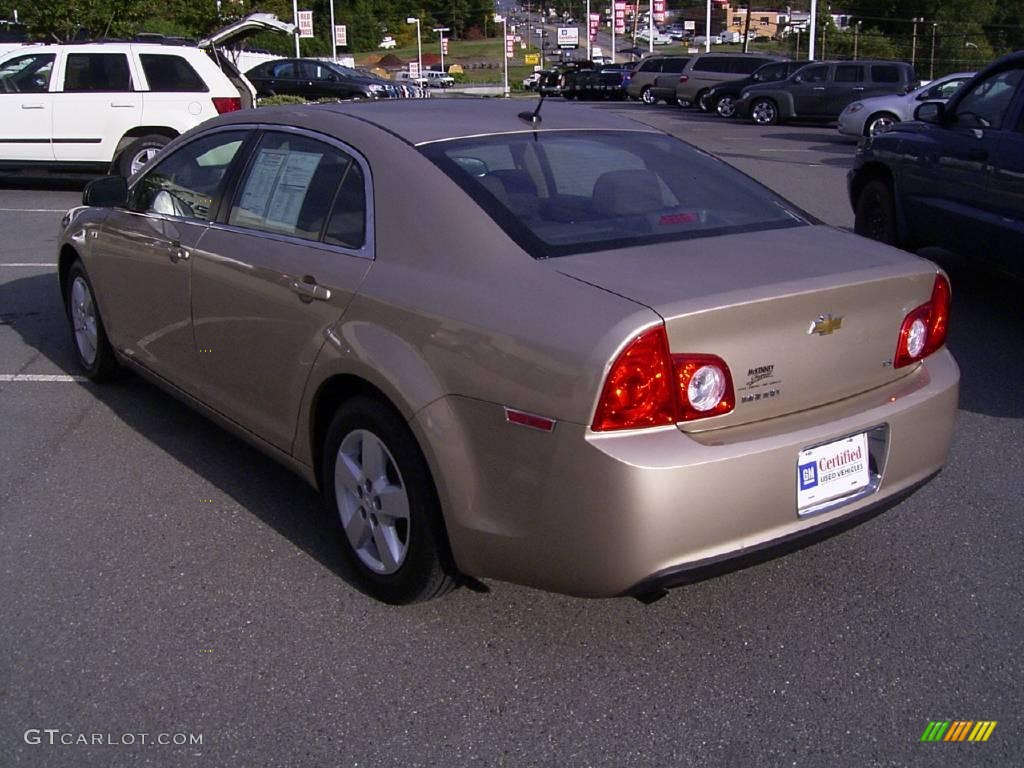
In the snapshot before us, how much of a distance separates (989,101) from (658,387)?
5.40m

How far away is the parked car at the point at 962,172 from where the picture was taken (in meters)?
6.89

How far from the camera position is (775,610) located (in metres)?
3.75

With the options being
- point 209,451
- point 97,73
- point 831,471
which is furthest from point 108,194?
point 97,73

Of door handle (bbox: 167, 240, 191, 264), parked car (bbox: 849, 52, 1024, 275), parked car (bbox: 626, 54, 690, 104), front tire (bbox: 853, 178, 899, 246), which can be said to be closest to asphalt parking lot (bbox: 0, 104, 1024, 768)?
door handle (bbox: 167, 240, 191, 264)

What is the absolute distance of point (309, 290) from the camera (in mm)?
3898

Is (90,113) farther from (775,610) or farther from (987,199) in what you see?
(775,610)

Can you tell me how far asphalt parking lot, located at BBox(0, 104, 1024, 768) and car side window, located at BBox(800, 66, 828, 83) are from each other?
2441 cm

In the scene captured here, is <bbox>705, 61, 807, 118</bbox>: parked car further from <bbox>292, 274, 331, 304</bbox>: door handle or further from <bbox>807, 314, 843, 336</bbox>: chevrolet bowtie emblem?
<bbox>807, 314, 843, 336</bbox>: chevrolet bowtie emblem

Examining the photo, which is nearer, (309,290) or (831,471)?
(831,471)

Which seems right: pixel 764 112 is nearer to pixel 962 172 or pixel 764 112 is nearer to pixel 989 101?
pixel 989 101

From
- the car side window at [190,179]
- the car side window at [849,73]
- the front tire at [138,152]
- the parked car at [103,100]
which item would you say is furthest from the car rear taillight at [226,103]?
the car side window at [849,73]

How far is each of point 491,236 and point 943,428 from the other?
1583 millimetres

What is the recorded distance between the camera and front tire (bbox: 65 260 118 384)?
235 inches

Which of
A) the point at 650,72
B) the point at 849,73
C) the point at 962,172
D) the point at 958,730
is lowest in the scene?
the point at 958,730
